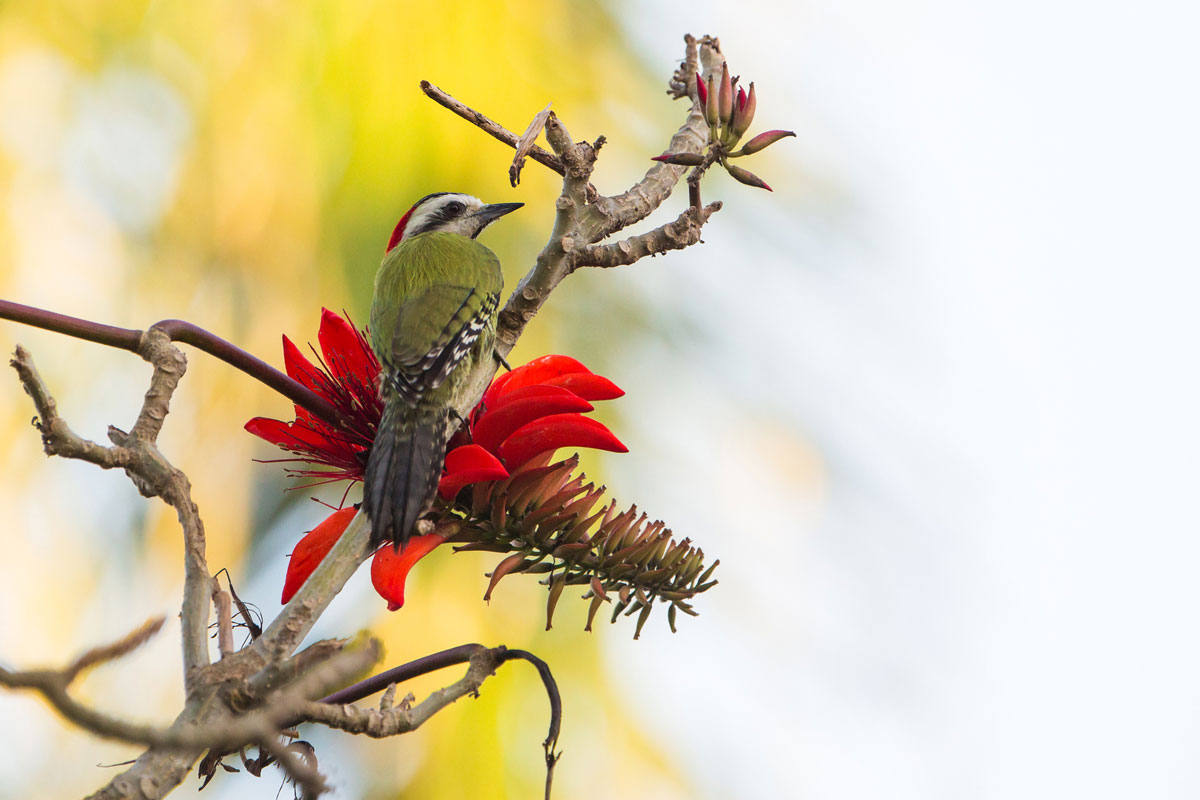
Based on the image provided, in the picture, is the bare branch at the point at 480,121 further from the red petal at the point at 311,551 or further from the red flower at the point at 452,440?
the red petal at the point at 311,551

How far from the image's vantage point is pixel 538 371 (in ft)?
4.13

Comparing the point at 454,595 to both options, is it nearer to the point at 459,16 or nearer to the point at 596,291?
the point at 596,291

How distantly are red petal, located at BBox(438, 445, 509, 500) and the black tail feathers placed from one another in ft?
0.05

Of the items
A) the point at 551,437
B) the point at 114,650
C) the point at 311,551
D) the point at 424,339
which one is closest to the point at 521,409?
the point at 551,437

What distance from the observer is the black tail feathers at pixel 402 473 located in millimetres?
992

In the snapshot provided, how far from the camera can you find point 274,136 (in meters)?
2.47

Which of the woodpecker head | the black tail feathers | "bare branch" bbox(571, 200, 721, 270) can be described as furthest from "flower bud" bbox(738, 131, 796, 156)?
the woodpecker head

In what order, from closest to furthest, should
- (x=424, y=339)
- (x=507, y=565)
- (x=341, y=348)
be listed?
(x=507, y=565)
(x=341, y=348)
(x=424, y=339)

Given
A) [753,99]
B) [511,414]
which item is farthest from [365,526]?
[753,99]

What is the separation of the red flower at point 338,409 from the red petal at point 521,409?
23 cm

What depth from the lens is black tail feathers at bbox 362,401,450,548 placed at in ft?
3.26

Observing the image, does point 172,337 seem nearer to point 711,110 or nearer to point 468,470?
point 468,470

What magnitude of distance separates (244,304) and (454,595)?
86 cm

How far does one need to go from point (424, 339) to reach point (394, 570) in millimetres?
762
